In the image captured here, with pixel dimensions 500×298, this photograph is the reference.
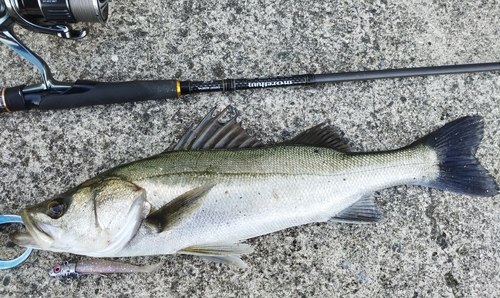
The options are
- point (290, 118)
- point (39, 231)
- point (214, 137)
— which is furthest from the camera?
point (290, 118)

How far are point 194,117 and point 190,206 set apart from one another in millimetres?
649

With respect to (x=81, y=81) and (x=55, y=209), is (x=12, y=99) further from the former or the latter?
(x=55, y=209)

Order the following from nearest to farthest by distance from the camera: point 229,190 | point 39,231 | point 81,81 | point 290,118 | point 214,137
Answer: point 39,231
point 229,190
point 214,137
point 81,81
point 290,118

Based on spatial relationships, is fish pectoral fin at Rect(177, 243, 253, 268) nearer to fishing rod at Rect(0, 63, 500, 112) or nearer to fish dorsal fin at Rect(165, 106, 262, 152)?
fish dorsal fin at Rect(165, 106, 262, 152)

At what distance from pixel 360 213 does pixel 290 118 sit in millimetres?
659

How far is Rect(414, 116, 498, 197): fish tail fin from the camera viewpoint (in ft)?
6.65

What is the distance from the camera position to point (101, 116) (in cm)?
233

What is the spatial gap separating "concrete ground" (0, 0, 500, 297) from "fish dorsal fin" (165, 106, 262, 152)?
304 millimetres

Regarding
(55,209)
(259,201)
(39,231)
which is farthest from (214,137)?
(39,231)

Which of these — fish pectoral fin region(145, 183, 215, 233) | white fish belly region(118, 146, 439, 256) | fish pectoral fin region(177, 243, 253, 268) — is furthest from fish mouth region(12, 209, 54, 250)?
fish pectoral fin region(177, 243, 253, 268)

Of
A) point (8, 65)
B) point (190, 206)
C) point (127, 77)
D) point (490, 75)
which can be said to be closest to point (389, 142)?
point (490, 75)

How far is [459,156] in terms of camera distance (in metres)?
2.03

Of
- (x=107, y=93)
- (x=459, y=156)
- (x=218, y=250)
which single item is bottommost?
(x=218, y=250)

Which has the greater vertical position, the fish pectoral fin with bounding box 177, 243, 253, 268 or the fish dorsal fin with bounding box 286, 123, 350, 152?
the fish dorsal fin with bounding box 286, 123, 350, 152
